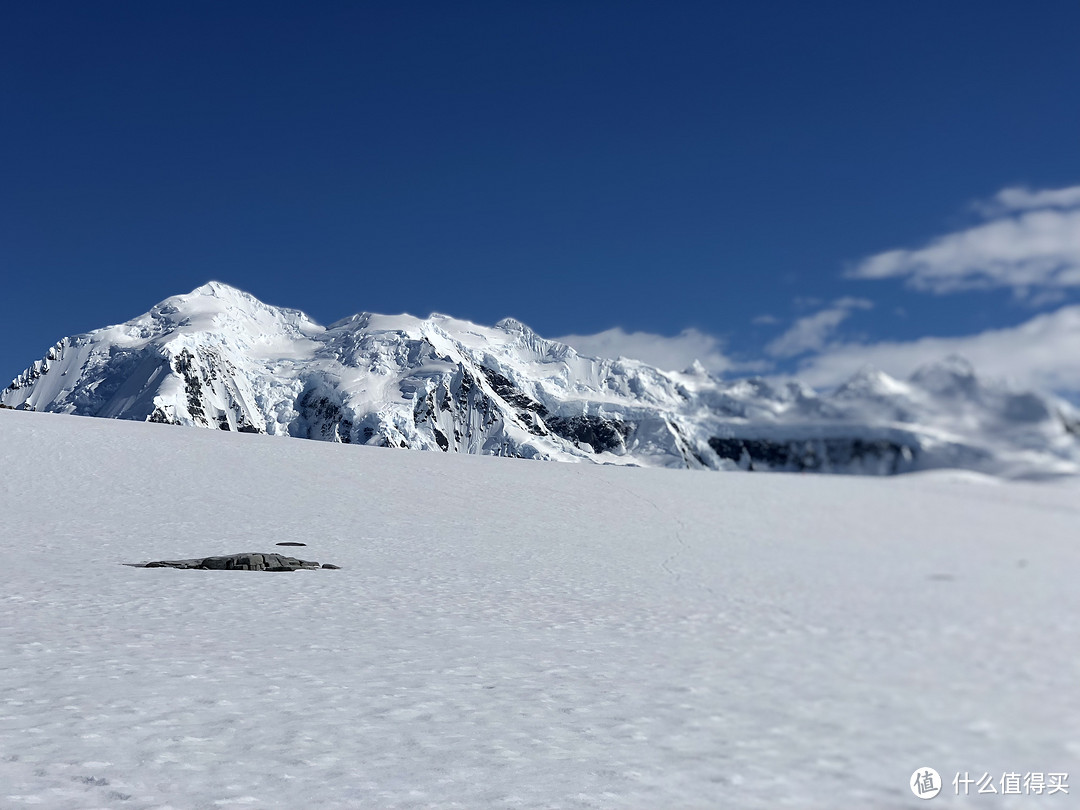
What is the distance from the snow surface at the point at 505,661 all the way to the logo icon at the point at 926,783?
0.11 metres

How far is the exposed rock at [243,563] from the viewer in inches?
706

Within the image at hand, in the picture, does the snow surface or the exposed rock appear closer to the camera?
the snow surface

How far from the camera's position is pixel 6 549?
18.8 m

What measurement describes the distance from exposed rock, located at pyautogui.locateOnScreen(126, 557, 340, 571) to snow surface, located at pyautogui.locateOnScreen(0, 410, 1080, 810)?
2.67 ft

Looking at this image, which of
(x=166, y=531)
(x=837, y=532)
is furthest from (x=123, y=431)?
(x=837, y=532)

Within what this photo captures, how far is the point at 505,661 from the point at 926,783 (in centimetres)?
555

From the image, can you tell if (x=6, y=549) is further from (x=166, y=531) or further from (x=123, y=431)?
(x=123, y=431)

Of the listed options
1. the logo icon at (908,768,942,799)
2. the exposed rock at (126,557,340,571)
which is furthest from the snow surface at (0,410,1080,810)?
the exposed rock at (126,557,340,571)

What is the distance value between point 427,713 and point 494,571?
11.0m

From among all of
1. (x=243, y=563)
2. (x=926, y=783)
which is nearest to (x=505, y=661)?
(x=926, y=783)

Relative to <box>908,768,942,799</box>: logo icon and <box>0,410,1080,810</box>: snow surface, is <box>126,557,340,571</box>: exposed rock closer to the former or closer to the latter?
<box>0,410,1080,810</box>: snow surface

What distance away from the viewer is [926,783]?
7.02 meters

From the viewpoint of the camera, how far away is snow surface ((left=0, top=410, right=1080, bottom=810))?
6.70 metres

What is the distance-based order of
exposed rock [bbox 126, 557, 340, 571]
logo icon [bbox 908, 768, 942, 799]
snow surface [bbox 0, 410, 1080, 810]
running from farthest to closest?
exposed rock [bbox 126, 557, 340, 571]
logo icon [bbox 908, 768, 942, 799]
snow surface [bbox 0, 410, 1080, 810]
